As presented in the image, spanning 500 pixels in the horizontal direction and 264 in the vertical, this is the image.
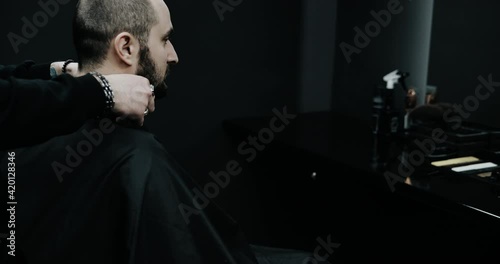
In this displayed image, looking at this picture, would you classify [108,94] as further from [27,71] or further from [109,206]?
[27,71]

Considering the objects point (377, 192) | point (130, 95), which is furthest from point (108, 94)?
point (377, 192)

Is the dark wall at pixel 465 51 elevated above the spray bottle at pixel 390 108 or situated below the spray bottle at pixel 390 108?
above

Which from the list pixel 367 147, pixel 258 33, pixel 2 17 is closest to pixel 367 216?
pixel 367 147

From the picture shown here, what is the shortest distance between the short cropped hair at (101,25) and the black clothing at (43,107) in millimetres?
287

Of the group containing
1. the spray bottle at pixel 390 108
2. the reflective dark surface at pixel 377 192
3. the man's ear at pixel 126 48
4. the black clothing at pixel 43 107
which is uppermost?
the man's ear at pixel 126 48

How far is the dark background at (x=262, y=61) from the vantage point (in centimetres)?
237

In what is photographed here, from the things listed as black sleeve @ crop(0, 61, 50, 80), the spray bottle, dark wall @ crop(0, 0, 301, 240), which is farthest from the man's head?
the spray bottle

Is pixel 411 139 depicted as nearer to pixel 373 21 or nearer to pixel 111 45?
pixel 373 21

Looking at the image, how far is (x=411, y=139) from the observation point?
2338 mm

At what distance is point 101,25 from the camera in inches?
55.2

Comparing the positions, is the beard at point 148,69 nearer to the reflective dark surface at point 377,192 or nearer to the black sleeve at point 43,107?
the black sleeve at point 43,107

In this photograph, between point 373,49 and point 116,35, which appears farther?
point 373,49

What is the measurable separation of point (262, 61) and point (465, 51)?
1.08 meters

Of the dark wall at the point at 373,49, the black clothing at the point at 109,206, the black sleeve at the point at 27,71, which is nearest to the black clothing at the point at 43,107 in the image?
the black clothing at the point at 109,206
